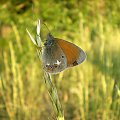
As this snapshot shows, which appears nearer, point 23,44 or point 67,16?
point 23,44

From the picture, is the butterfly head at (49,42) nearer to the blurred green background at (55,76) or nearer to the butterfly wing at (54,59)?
the butterfly wing at (54,59)

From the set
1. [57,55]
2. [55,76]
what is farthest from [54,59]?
[55,76]

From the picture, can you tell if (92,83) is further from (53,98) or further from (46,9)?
(53,98)

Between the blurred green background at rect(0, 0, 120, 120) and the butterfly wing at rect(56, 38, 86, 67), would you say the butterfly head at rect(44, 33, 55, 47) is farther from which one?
the blurred green background at rect(0, 0, 120, 120)

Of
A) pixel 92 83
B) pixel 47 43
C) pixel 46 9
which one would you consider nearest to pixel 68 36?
pixel 46 9

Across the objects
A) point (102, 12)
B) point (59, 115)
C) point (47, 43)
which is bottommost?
point (102, 12)

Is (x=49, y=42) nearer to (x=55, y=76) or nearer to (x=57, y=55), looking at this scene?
(x=57, y=55)

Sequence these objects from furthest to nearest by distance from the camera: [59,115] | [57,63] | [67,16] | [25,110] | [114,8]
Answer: [114,8], [67,16], [25,110], [57,63], [59,115]
